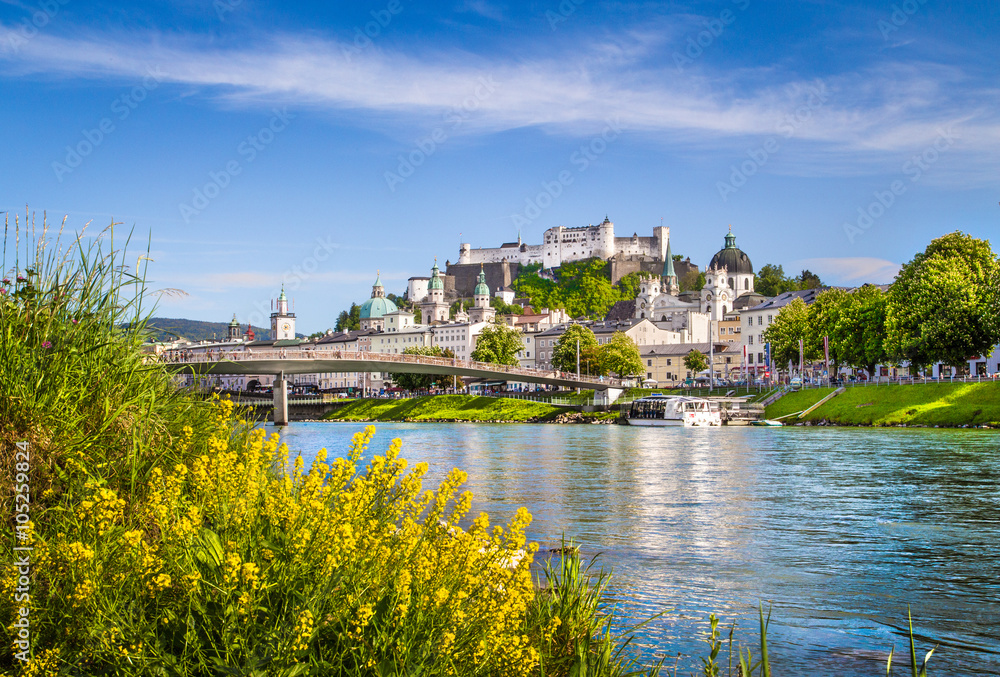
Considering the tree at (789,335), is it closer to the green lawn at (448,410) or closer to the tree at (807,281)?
the green lawn at (448,410)

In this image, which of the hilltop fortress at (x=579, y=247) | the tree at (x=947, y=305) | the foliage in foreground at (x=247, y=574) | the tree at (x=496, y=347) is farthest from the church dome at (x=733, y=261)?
the foliage in foreground at (x=247, y=574)

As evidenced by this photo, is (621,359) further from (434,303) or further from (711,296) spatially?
(434,303)

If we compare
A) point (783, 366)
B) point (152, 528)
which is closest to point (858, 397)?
point (783, 366)

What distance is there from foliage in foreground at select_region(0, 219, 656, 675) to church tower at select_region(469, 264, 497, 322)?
5939 inches

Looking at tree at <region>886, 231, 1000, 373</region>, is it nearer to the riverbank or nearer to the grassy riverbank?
the grassy riverbank

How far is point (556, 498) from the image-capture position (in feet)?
62.0

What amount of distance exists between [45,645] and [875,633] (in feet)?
22.9

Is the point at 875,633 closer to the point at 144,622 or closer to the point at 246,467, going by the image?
the point at 246,467

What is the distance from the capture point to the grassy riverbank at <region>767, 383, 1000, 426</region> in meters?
46.3

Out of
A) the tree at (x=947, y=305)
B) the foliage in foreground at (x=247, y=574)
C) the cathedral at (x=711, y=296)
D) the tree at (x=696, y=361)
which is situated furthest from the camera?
the cathedral at (x=711, y=296)

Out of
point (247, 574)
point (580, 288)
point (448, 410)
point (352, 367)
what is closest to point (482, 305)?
point (580, 288)

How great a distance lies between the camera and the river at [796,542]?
8.11m

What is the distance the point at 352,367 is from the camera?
6259 centimetres

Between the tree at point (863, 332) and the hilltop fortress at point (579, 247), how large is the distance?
12255cm
